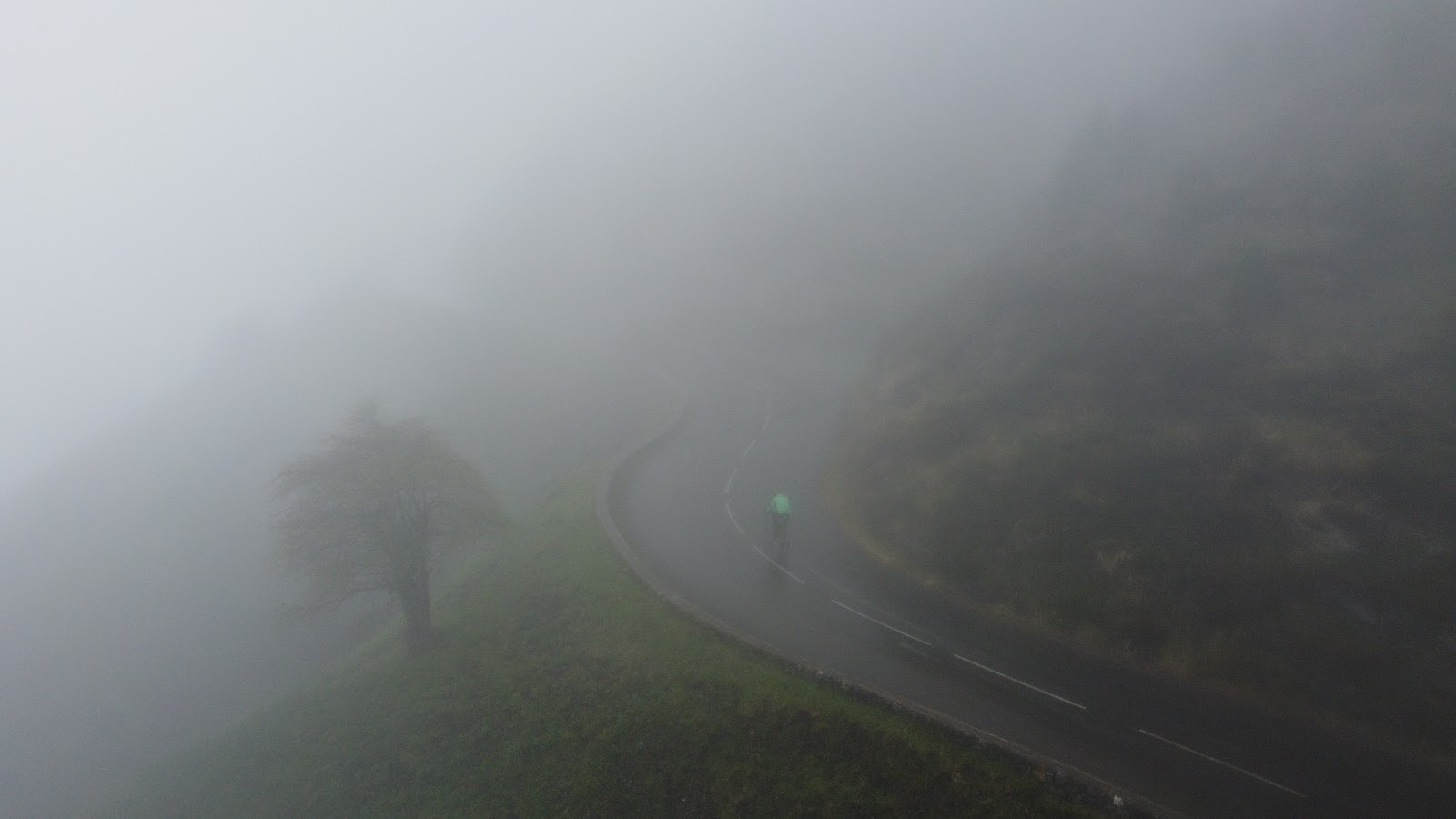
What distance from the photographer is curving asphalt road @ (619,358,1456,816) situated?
12203 millimetres

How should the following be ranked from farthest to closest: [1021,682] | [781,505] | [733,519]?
[733,519] < [781,505] < [1021,682]

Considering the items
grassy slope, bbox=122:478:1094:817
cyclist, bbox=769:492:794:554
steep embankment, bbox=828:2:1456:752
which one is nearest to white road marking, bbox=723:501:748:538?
cyclist, bbox=769:492:794:554

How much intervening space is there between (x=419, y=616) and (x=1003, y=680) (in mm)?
19770

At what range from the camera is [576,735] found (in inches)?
664

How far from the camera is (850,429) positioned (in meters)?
33.9

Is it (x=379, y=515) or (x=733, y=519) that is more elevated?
(x=379, y=515)

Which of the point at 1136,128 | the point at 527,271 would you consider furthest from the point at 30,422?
the point at 1136,128

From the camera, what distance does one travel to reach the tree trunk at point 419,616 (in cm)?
2427

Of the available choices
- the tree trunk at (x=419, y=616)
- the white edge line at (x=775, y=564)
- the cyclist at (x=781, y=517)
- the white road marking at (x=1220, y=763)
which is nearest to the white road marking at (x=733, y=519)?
the white edge line at (x=775, y=564)

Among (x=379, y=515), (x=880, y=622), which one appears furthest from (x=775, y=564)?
(x=379, y=515)

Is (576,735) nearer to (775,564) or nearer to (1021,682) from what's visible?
(775,564)

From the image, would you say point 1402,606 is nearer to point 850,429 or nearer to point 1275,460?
point 1275,460

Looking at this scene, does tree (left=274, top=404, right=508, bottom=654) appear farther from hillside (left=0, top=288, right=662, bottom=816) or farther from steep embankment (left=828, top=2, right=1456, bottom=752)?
steep embankment (left=828, top=2, right=1456, bottom=752)

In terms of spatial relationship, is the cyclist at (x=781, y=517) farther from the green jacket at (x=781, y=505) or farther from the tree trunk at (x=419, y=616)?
the tree trunk at (x=419, y=616)
